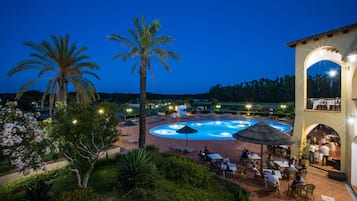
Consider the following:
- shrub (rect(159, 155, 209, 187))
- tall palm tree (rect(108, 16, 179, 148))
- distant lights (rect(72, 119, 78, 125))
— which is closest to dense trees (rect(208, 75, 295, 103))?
tall palm tree (rect(108, 16, 179, 148))

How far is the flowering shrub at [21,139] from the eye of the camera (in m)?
4.36

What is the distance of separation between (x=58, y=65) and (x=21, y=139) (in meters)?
11.4

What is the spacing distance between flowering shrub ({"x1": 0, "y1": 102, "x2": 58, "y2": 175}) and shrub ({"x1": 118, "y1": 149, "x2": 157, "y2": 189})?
7.92 ft

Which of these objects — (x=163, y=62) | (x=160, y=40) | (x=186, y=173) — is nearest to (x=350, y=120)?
(x=186, y=173)

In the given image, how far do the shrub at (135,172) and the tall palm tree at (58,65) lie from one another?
385 inches

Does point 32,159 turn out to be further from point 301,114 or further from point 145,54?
point 301,114

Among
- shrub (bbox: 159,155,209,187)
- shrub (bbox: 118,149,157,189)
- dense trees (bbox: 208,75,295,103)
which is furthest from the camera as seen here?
dense trees (bbox: 208,75,295,103)

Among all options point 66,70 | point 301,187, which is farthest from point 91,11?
Result: point 301,187

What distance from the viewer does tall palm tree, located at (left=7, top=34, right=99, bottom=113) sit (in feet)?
43.0

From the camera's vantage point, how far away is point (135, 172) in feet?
20.2

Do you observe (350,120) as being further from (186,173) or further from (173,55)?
(173,55)

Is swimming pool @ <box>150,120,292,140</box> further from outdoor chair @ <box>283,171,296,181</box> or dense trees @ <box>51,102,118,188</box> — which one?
dense trees @ <box>51,102,118,188</box>

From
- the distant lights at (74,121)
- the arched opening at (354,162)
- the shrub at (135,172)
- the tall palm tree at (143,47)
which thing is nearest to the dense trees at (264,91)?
the arched opening at (354,162)

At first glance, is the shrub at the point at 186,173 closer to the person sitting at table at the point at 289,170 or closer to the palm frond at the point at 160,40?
the person sitting at table at the point at 289,170
